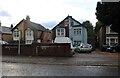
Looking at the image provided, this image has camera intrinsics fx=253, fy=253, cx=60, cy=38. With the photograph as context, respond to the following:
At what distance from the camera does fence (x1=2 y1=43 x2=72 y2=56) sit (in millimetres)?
28136

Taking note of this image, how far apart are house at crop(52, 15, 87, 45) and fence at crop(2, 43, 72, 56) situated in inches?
916

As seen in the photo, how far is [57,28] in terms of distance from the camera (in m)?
54.9

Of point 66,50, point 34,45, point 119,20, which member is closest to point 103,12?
point 119,20

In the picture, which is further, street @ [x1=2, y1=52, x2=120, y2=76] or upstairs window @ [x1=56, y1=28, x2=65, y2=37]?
upstairs window @ [x1=56, y1=28, x2=65, y2=37]

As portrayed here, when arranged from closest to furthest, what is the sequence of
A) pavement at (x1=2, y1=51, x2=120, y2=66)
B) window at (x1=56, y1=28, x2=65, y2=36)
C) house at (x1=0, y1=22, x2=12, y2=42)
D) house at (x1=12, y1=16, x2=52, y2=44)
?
pavement at (x1=2, y1=51, x2=120, y2=66) < window at (x1=56, y1=28, x2=65, y2=36) < house at (x1=12, y1=16, x2=52, y2=44) < house at (x1=0, y1=22, x2=12, y2=42)

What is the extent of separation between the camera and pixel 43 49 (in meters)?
29.3

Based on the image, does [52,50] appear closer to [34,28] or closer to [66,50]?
[66,50]

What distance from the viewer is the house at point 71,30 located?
5469 cm

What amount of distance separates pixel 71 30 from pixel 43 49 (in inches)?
1048

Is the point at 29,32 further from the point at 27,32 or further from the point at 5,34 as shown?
the point at 5,34

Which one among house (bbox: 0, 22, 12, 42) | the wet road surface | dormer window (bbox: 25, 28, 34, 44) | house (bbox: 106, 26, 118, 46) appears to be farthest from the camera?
house (bbox: 0, 22, 12, 42)

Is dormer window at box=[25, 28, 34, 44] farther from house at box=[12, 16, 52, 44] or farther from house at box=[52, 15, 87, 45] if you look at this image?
house at box=[52, 15, 87, 45]

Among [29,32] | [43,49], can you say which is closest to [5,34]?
[29,32]

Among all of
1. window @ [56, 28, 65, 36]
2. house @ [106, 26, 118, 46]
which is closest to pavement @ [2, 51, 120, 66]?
house @ [106, 26, 118, 46]
